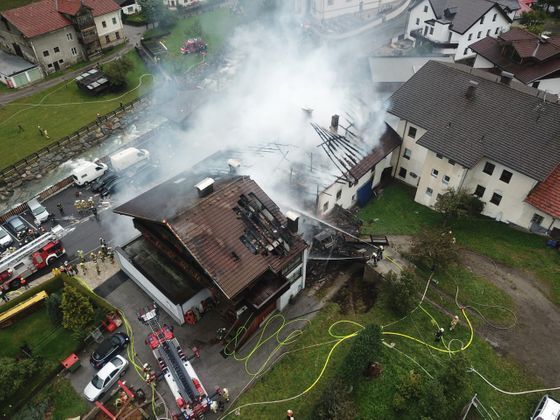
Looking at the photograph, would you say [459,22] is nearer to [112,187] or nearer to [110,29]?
[110,29]

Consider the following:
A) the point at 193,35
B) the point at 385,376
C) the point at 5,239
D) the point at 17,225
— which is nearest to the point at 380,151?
the point at 385,376

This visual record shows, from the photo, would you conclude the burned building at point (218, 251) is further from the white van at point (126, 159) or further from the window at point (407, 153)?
the window at point (407, 153)

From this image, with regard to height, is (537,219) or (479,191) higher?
(479,191)

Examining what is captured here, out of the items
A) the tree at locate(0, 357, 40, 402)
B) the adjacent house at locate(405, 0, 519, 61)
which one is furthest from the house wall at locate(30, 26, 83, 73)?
the adjacent house at locate(405, 0, 519, 61)

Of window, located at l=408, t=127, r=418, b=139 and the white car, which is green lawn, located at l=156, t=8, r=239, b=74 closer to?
window, located at l=408, t=127, r=418, b=139

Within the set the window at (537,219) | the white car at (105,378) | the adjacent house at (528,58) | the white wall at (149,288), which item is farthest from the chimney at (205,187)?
the adjacent house at (528,58)

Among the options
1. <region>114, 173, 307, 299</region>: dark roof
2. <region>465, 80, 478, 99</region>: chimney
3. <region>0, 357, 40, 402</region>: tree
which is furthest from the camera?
<region>465, 80, 478, 99</region>: chimney
